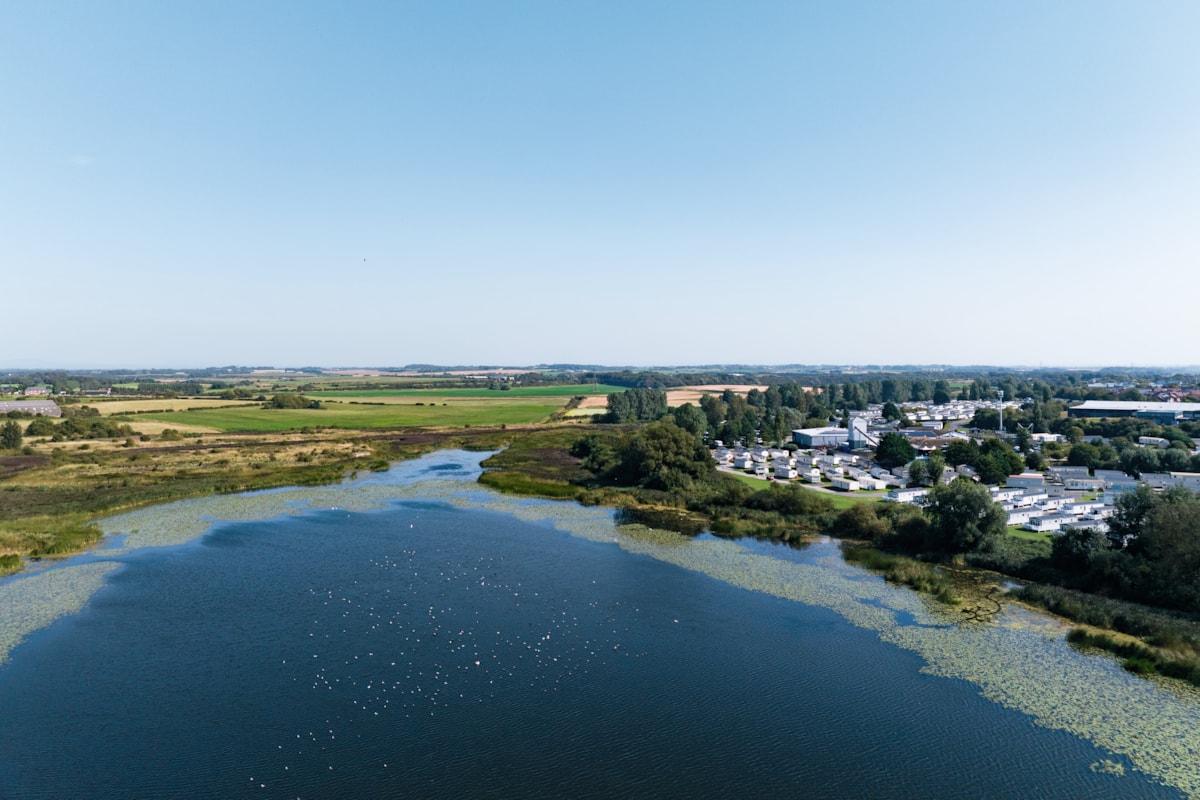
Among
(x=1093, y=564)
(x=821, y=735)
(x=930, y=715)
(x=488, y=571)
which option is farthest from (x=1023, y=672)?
(x=488, y=571)

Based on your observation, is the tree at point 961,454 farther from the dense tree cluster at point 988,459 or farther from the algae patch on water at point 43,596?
the algae patch on water at point 43,596

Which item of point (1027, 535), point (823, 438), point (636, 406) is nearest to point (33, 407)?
point (636, 406)

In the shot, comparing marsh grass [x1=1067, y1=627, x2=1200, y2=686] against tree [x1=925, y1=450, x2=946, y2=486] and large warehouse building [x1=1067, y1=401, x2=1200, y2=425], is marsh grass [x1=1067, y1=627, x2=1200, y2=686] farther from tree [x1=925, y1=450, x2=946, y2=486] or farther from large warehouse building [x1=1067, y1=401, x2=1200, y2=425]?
large warehouse building [x1=1067, y1=401, x2=1200, y2=425]

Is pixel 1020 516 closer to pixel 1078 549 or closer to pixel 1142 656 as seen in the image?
pixel 1078 549

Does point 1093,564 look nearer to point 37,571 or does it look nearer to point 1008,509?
point 1008,509

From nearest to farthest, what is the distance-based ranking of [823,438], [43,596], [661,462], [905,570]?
[43,596]
[905,570]
[661,462]
[823,438]

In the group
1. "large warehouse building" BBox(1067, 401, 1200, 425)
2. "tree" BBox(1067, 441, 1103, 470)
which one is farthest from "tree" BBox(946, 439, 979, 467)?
"large warehouse building" BBox(1067, 401, 1200, 425)
